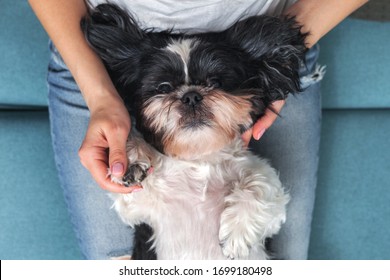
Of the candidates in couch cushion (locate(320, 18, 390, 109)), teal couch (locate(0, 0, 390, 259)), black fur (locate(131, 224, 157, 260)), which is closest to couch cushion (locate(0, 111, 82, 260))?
teal couch (locate(0, 0, 390, 259))

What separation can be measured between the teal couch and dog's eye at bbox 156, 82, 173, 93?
857 mm

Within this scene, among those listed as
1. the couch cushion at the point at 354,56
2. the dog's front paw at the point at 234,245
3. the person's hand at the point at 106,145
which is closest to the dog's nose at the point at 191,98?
the person's hand at the point at 106,145

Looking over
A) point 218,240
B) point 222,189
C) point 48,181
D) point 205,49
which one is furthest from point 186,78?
point 48,181

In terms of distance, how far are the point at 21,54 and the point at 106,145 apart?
958 mm

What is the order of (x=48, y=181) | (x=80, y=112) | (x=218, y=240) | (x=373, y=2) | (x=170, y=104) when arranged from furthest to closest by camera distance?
(x=373, y=2), (x=48, y=181), (x=80, y=112), (x=218, y=240), (x=170, y=104)

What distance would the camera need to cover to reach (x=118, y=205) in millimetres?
1506

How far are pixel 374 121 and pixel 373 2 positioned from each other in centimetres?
51

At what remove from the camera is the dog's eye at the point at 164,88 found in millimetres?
1328

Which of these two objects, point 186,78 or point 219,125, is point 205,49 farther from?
point 219,125

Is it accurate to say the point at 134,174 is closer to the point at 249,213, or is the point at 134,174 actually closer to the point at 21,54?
the point at 249,213

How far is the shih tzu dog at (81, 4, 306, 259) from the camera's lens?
132cm

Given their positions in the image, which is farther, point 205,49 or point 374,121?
point 374,121

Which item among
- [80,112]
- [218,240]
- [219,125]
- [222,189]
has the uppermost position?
[219,125]

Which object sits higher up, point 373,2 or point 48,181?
A: point 373,2
